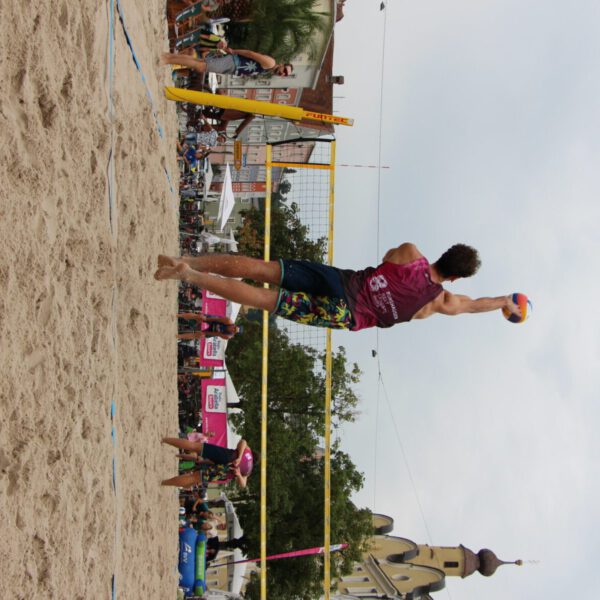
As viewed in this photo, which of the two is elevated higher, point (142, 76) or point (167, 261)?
point (142, 76)

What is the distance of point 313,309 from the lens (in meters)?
4.31

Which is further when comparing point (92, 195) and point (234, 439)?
point (234, 439)

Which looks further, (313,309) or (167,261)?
(313,309)

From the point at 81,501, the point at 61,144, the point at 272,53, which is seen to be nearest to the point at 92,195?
the point at 61,144

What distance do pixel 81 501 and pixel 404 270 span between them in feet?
8.05

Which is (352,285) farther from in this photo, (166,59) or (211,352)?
(211,352)

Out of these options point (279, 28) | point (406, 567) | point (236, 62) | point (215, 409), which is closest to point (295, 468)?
point (215, 409)

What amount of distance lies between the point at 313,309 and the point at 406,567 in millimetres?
25018

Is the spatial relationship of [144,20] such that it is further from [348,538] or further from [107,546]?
[348,538]

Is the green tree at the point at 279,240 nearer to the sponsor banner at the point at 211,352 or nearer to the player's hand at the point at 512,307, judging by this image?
the sponsor banner at the point at 211,352

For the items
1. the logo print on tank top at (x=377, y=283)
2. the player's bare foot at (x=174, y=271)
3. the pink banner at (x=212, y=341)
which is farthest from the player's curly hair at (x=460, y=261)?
the pink banner at (x=212, y=341)

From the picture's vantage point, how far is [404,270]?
435 cm

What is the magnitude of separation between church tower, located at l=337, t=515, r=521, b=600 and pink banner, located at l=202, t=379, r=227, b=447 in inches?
617

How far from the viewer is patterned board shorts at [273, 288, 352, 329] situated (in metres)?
4.27
